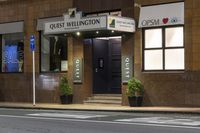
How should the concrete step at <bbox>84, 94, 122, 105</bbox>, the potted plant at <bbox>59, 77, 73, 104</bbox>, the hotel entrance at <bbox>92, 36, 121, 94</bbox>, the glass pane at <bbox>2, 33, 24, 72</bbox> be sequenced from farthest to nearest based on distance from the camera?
the glass pane at <bbox>2, 33, 24, 72</bbox>
the hotel entrance at <bbox>92, 36, 121, 94</bbox>
the potted plant at <bbox>59, 77, 73, 104</bbox>
the concrete step at <bbox>84, 94, 122, 105</bbox>

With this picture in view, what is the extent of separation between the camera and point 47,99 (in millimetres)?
29219

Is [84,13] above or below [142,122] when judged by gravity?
above

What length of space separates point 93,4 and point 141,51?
3887mm

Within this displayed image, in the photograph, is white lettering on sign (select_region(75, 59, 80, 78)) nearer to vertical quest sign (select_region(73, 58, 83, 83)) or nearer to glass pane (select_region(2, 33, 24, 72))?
vertical quest sign (select_region(73, 58, 83, 83))

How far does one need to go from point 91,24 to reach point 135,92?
3.73 m

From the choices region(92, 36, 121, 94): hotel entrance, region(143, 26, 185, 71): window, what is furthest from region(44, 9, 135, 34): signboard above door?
region(92, 36, 121, 94): hotel entrance

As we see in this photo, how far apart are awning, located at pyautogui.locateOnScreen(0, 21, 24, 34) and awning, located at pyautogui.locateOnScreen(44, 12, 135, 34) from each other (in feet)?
15.4

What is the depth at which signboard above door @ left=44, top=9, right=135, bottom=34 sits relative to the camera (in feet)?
79.5

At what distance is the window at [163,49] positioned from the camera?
23.9 m

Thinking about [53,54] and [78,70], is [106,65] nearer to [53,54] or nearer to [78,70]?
[78,70]

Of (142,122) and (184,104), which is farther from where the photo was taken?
(184,104)

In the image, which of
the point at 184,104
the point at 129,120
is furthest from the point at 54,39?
the point at 129,120

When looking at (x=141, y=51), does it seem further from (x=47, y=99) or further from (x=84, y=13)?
(x=47, y=99)

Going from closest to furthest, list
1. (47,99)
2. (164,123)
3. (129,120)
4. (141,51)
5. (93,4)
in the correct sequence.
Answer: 1. (164,123)
2. (129,120)
3. (141,51)
4. (93,4)
5. (47,99)
